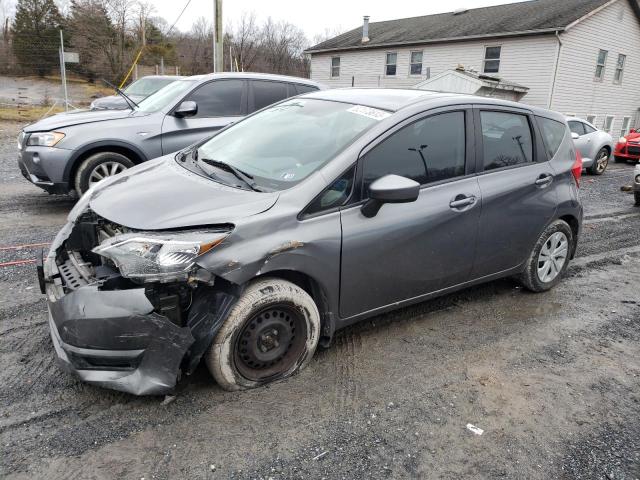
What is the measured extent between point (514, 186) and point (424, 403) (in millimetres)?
1946

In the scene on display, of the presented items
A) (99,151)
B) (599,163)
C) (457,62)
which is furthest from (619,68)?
(99,151)

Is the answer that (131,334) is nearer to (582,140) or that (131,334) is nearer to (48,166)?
(48,166)

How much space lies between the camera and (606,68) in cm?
2241

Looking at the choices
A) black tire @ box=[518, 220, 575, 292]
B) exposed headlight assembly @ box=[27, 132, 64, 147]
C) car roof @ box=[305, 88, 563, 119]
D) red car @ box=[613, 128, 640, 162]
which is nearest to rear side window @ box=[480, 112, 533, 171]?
car roof @ box=[305, 88, 563, 119]

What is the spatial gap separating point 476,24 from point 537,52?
175 inches

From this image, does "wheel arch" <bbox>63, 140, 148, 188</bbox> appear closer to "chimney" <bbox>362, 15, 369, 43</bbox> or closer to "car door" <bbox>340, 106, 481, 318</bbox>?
"car door" <bbox>340, 106, 481, 318</bbox>

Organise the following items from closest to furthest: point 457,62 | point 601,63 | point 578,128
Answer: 1. point 578,128
2. point 601,63
3. point 457,62

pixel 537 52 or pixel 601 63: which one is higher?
pixel 537 52

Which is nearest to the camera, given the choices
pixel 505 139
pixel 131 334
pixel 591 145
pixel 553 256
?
pixel 131 334

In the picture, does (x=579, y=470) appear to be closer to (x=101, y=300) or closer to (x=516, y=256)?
(x=516, y=256)

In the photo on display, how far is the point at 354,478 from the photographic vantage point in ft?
7.68

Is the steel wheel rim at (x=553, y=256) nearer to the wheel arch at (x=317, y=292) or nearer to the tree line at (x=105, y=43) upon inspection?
the wheel arch at (x=317, y=292)

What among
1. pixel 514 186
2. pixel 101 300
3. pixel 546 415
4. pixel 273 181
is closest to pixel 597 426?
pixel 546 415

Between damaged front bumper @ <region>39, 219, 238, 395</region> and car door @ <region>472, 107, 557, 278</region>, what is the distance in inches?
84.5
